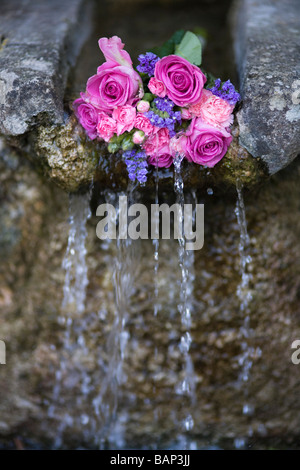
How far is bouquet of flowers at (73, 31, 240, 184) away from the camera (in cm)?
172

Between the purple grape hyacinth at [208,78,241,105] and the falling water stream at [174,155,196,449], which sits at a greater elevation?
the purple grape hyacinth at [208,78,241,105]

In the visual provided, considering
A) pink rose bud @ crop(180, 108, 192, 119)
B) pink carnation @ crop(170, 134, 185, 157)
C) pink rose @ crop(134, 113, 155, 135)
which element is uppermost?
pink rose bud @ crop(180, 108, 192, 119)

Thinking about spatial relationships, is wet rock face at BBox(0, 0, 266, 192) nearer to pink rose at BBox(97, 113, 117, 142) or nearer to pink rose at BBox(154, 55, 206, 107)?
pink rose at BBox(97, 113, 117, 142)

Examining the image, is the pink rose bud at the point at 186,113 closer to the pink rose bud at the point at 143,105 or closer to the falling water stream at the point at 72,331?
the pink rose bud at the point at 143,105

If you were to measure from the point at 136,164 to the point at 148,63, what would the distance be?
39 centimetres

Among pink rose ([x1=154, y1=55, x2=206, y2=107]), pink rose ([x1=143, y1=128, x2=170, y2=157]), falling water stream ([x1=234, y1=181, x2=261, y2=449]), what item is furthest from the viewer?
falling water stream ([x1=234, y1=181, x2=261, y2=449])

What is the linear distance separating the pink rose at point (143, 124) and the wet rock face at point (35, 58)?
33 centimetres

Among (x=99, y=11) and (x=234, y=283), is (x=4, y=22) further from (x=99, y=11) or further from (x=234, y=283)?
(x=234, y=283)

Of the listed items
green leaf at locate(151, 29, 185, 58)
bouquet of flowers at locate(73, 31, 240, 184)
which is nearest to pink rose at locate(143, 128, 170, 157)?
bouquet of flowers at locate(73, 31, 240, 184)

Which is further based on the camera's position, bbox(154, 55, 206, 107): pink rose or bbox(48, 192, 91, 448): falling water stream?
bbox(48, 192, 91, 448): falling water stream

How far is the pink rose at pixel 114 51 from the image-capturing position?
5.65 feet

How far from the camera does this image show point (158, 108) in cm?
175

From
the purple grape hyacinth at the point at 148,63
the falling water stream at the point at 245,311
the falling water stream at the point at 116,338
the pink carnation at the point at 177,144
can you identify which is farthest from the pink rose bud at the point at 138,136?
the falling water stream at the point at 245,311
